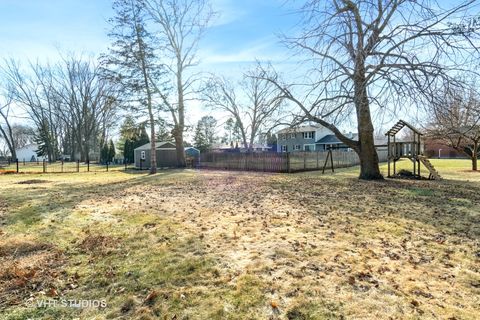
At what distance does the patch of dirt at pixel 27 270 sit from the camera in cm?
306

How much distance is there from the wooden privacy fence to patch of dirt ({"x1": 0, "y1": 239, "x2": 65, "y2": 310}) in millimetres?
15569

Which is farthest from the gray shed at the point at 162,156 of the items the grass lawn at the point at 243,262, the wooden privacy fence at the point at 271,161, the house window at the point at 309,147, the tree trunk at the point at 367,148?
the house window at the point at 309,147

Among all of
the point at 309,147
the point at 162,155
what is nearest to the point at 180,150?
the point at 162,155

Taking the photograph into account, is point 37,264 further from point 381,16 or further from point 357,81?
point 381,16

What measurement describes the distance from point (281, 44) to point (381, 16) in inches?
126

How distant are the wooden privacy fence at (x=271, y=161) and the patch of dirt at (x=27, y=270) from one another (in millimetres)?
15569

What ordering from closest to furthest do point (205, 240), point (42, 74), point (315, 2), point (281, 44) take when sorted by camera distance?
point (205, 240), point (315, 2), point (281, 44), point (42, 74)

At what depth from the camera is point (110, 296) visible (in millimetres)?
2979

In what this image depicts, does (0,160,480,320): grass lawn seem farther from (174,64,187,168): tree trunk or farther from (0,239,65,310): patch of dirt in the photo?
(174,64,187,168): tree trunk

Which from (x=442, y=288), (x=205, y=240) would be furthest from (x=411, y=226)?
(x=205, y=240)

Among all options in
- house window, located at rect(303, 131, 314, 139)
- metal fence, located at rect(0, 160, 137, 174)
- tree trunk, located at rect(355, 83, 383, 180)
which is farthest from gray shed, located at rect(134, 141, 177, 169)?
house window, located at rect(303, 131, 314, 139)

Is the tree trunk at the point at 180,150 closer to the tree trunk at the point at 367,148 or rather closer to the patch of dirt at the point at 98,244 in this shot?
the tree trunk at the point at 367,148

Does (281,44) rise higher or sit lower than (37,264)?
higher

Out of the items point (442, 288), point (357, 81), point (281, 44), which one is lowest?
point (442, 288)
